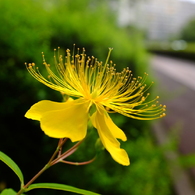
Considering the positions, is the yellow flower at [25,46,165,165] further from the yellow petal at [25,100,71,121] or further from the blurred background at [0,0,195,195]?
the blurred background at [0,0,195,195]

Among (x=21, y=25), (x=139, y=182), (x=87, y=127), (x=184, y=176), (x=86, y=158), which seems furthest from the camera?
(x=184, y=176)

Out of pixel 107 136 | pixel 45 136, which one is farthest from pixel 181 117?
pixel 107 136

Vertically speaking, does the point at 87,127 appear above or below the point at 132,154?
above

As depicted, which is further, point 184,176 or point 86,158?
point 184,176

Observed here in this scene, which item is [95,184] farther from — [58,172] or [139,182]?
[139,182]

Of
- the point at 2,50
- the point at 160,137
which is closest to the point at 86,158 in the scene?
the point at 2,50

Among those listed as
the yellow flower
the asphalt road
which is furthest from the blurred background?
the yellow flower

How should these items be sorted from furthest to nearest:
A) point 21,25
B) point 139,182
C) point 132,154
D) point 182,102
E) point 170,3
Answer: point 170,3, point 182,102, point 132,154, point 139,182, point 21,25

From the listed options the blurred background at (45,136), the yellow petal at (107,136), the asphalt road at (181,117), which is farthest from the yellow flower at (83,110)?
the asphalt road at (181,117)

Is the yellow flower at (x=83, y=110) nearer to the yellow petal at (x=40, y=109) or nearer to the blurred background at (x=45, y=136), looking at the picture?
the yellow petal at (x=40, y=109)
